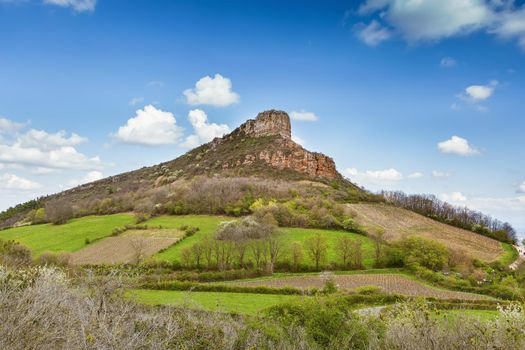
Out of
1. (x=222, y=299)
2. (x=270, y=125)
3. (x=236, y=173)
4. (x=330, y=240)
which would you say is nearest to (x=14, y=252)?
(x=222, y=299)

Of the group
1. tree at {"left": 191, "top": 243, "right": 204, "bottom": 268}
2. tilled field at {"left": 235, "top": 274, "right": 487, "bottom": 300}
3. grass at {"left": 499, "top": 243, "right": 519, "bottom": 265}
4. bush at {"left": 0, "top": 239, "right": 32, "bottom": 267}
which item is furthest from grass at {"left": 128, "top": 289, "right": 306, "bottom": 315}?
grass at {"left": 499, "top": 243, "right": 519, "bottom": 265}

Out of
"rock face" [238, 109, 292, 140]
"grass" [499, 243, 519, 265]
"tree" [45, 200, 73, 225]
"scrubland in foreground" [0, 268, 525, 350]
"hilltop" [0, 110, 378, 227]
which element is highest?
"rock face" [238, 109, 292, 140]

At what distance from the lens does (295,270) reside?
48.7 meters

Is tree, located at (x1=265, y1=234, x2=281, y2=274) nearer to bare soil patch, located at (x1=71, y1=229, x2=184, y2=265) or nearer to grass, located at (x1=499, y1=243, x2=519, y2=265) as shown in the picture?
bare soil patch, located at (x1=71, y1=229, x2=184, y2=265)

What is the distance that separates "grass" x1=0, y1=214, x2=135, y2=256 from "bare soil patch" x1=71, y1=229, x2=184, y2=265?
13.5 ft

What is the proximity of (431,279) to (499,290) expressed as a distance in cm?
725

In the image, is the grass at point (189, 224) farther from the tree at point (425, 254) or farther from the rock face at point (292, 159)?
A: the rock face at point (292, 159)

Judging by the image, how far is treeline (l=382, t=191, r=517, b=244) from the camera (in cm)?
8131

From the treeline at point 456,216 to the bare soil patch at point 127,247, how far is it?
208ft

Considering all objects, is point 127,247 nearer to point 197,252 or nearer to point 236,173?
point 197,252

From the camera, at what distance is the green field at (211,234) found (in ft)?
172

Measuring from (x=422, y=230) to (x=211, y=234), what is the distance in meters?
43.2

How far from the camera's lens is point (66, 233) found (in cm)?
6956

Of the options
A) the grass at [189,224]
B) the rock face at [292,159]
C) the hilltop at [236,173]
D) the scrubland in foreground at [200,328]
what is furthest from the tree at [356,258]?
the rock face at [292,159]
